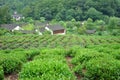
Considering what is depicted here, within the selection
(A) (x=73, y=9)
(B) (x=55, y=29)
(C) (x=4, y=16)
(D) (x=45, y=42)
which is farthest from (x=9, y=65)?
(A) (x=73, y=9)

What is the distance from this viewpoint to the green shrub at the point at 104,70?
5782 millimetres

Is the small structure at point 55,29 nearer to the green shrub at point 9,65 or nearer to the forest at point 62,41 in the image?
the forest at point 62,41

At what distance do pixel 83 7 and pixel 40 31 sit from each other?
30200mm

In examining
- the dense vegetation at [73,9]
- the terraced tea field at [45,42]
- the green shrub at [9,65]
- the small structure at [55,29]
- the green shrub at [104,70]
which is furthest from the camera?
the dense vegetation at [73,9]

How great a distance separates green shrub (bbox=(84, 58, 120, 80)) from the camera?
5782 mm

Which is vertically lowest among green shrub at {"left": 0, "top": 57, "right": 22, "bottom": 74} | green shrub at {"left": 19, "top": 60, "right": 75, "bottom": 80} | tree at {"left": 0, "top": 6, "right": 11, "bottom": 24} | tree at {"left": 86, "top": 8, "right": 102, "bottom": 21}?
tree at {"left": 86, "top": 8, "right": 102, "bottom": 21}

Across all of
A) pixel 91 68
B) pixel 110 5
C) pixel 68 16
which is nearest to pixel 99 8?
pixel 110 5

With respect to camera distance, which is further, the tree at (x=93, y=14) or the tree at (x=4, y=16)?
the tree at (x=93, y=14)

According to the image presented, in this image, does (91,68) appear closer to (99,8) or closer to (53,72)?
(53,72)

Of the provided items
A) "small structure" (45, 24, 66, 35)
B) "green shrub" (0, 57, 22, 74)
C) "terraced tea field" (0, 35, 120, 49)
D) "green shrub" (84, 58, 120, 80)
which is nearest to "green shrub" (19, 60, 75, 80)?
"green shrub" (84, 58, 120, 80)

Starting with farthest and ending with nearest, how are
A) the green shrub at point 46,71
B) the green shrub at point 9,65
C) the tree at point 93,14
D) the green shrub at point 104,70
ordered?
1. the tree at point 93,14
2. the green shrub at point 9,65
3. the green shrub at point 104,70
4. the green shrub at point 46,71

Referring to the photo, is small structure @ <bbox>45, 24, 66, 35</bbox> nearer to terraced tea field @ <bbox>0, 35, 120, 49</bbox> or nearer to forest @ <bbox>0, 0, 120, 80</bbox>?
forest @ <bbox>0, 0, 120, 80</bbox>

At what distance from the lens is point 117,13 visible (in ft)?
244

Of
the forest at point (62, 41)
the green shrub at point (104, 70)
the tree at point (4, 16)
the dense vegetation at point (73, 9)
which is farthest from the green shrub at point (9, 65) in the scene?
the dense vegetation at point (73, 9)
